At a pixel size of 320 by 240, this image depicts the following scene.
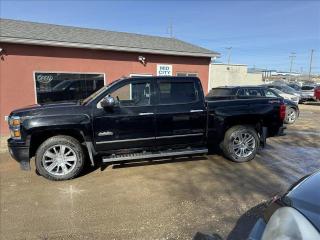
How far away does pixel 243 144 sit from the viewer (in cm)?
695

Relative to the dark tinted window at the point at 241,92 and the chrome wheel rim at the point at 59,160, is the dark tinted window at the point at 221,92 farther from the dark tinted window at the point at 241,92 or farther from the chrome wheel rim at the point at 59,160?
the chrome wheel rim at the point at 59,160

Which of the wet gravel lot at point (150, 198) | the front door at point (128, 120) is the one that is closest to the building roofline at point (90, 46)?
the wet gravel lot at point (150, 198)

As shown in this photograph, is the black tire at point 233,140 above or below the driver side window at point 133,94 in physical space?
below

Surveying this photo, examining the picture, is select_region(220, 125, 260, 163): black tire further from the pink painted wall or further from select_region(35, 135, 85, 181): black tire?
the pink painted wall

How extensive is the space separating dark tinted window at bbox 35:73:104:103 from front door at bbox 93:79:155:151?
590cm

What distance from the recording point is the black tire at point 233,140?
22.4 ft

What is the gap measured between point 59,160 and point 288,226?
4866 millimetres

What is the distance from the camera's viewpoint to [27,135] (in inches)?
224

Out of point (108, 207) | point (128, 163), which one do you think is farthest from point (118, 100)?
point (108, 207)

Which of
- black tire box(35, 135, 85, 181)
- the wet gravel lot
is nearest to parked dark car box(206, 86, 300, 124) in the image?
the wet gravel lot

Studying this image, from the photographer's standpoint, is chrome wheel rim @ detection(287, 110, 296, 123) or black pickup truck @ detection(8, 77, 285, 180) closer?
black pickup truck @ detection(8, 77, 285, 180)

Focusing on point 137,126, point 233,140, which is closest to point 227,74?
point 233,140

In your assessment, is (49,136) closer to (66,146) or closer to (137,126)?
(66,146)

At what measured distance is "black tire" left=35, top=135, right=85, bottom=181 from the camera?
5797mm
